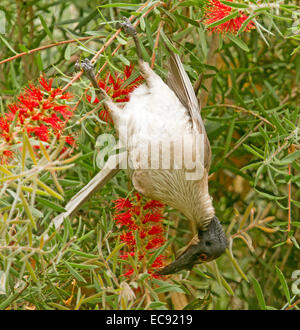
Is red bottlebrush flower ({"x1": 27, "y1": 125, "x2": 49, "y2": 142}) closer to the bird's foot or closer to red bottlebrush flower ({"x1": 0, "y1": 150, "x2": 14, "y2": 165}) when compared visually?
red bottlebrush flower ({"x1": 0, "y1": 150, "x2": 14, "y2": 165})

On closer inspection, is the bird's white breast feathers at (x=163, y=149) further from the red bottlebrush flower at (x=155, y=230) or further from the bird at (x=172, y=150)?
the red bottlebrush flower at (x=155, y=230)

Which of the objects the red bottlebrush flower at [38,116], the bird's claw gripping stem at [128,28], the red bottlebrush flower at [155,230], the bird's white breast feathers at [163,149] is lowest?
the red bottlebrush flower at [155,230]

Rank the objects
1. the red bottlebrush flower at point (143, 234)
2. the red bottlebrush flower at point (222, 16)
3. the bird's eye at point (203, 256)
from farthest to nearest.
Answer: the bird's eye at point (203, 256), the red bottlebrush flower at point (143, 234), the red bottlebrush flower at point (222, 16)

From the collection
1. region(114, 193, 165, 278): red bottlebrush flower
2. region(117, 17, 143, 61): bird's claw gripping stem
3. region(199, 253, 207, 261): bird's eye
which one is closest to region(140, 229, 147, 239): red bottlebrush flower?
region(114, 193, 165, 278): red bottlebrush flower

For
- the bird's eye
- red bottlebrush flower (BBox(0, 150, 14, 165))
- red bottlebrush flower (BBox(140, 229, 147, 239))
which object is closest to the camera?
red bottlebrush flower (BBox(0, 150, 14, 165))

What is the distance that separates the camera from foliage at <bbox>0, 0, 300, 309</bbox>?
3.88 ft

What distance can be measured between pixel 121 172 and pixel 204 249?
41 centimetres

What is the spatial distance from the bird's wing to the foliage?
0.05 meters

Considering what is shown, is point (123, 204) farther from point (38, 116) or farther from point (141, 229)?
point (38, 116)

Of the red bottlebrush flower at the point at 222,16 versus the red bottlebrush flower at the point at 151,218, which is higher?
the red bottlebrush flower at the point at 222,16

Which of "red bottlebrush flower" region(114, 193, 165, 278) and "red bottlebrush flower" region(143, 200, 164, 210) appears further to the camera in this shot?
"red bottlebrush flower" region(143, 200, 164, 210)

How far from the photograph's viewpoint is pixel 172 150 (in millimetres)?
1558

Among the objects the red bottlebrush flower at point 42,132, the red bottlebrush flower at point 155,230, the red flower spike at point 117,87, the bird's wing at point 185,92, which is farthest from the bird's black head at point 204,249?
the red bottlebrush flower at point 42,132

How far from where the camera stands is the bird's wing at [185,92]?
158cm
